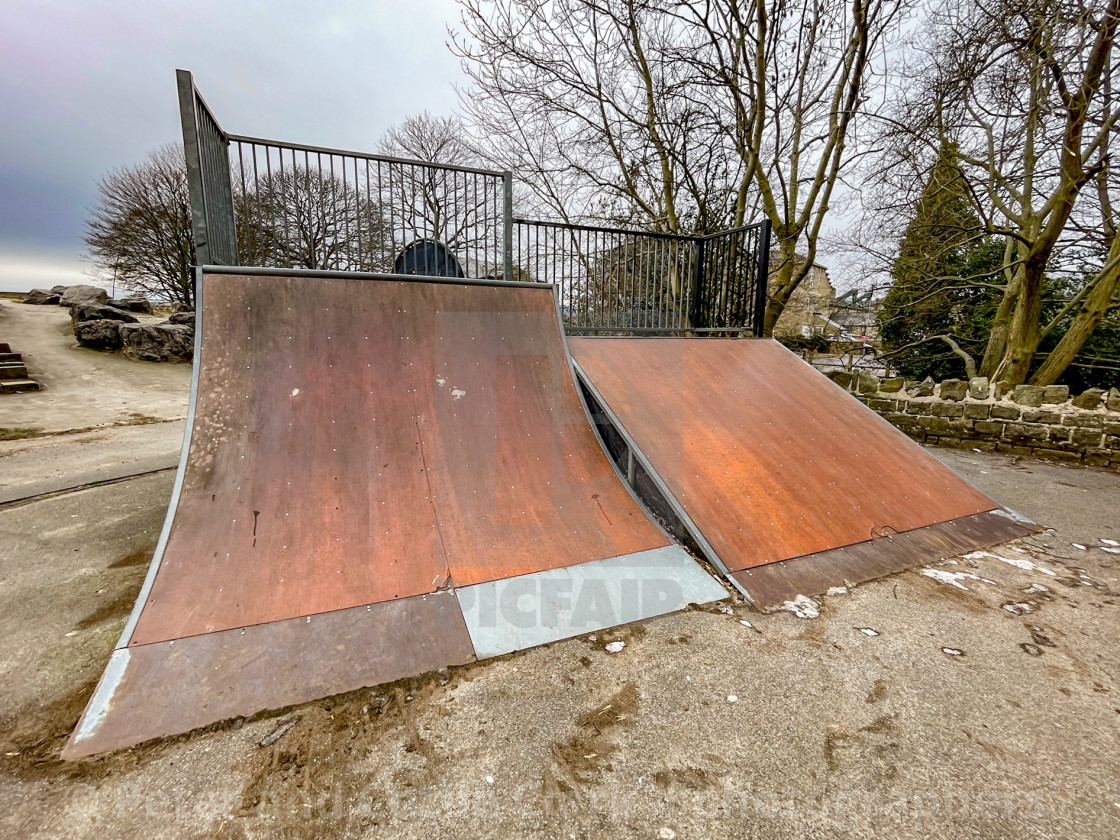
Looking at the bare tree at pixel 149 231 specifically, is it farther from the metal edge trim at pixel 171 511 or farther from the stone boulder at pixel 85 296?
the metal edge trim at pixel 171 511

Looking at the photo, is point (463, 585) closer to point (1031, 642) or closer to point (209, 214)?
point (1031, 642)

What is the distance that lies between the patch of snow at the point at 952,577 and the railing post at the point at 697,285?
330 cm

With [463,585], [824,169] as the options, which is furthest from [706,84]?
[463,585]

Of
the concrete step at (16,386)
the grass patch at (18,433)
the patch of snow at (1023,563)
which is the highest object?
the concrete step at (16,386)

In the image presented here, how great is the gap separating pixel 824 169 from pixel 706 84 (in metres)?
2.23

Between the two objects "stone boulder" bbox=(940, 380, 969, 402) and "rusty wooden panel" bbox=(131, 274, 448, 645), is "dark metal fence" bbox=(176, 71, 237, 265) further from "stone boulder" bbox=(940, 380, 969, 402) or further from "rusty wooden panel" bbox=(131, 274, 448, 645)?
"stone boulder" bbox=(940, 380, 969, 402)

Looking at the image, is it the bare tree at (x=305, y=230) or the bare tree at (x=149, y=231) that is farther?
the bare tree at (x=149, y=231)

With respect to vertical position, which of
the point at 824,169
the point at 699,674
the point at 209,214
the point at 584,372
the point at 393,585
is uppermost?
the point at 824,169

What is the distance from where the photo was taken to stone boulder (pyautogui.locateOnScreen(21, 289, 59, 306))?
14.9 metres

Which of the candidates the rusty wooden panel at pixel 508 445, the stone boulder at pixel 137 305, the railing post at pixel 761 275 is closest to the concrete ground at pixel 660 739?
the rusty wooden panel at pixel 508 445

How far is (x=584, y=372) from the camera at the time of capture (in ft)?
10.2

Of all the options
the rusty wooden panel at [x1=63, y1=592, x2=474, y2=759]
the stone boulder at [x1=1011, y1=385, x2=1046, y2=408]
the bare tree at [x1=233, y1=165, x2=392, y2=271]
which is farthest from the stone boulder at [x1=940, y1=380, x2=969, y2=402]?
the bare tree at [x1=233, y1=165, x2=392, y2=271]

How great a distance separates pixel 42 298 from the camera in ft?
49.7

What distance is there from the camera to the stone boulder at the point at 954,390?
5.24m
